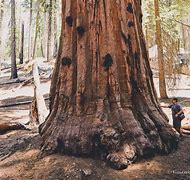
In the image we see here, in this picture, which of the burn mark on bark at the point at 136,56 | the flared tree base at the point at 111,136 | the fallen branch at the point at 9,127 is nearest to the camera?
the flared tree base at the point at 111,136

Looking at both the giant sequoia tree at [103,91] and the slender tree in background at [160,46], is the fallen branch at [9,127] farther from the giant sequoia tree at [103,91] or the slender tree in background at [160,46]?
the slender tree in background at [160,46]

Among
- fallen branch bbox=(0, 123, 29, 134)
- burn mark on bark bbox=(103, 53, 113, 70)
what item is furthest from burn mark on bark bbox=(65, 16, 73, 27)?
fallen branch bbox=(0, 123, 29, 134)

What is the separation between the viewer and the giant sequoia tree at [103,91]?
5785 mm

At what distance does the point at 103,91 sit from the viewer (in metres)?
6.15

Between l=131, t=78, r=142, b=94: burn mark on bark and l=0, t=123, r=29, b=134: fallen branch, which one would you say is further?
l=0, t=123, r=29, b=134: fallen branch

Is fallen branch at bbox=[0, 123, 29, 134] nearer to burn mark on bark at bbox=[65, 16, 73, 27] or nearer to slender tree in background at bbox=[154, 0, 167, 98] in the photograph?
burn mark on bark at bbox=[65, 16, 73, 27]

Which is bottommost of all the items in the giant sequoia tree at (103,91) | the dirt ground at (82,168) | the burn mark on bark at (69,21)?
the dirt ground at (82,168)

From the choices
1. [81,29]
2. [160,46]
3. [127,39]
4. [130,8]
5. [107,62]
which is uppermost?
[160,46]

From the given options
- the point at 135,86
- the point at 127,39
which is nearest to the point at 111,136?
→ the point at 135,86

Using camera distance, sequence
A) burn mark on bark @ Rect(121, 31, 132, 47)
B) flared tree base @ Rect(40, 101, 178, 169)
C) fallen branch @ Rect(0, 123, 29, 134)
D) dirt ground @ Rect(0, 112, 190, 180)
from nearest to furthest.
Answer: dirt ground @ Rect(0, 112, 190, 180), flared tree base @ Rect(40, 101, 178, 169), burn mark on bark @ Rect(121, 31, 132, 47), fallen branch @ Rect(0, 123, 29, 134)

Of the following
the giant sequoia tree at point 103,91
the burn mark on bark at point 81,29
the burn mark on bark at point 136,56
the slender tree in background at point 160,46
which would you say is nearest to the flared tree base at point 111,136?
the giant sequoia tree at point 103,91

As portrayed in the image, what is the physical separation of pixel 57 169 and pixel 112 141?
1.11m

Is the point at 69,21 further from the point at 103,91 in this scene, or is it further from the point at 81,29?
the point at 103,91

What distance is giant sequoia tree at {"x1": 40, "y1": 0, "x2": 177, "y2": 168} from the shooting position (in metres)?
5.79
